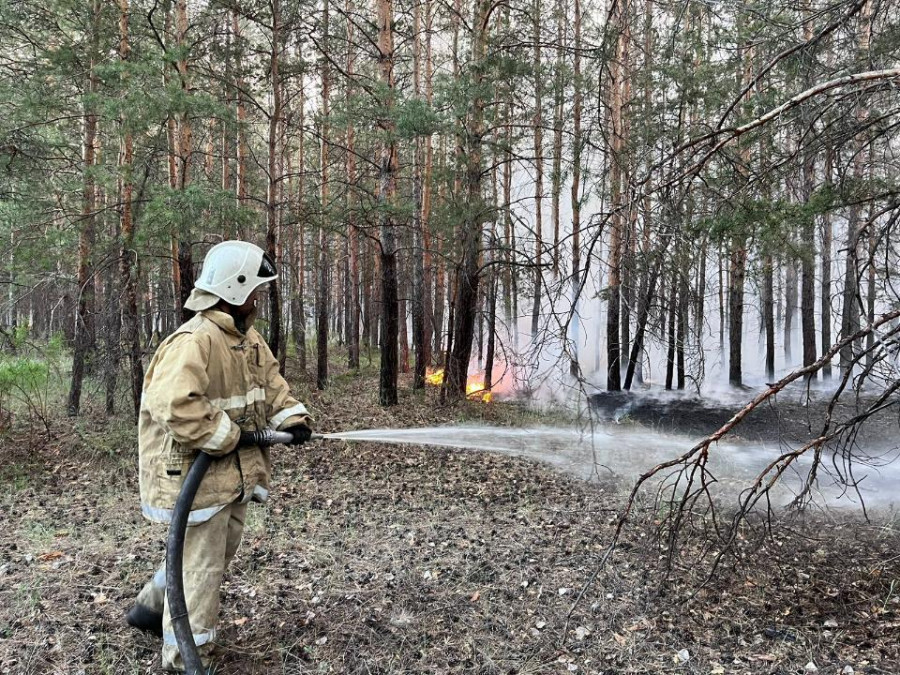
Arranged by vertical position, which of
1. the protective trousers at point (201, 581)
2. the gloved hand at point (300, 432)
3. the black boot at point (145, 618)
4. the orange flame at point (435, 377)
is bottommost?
the black boot at point (145, 618)

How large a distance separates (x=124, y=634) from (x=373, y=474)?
404cm

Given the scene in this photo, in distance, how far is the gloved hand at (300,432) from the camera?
3328 mm

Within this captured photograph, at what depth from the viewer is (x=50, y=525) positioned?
17.6ft

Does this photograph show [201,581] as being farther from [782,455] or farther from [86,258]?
[86,258]

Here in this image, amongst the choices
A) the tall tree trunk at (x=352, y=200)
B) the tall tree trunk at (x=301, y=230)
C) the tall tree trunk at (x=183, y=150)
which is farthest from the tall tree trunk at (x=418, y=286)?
the tall tree trunk at (x=183, y=150)

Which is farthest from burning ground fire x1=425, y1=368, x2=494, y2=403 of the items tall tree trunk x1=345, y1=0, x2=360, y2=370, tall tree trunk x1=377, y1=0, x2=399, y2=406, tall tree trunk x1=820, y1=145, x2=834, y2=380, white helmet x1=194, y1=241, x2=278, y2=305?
A: white helmet x1=194, y1=241, x2=278, y2=305

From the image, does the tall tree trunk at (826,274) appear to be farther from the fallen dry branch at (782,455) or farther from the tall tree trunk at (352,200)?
the tall tree trunk at (352,200)

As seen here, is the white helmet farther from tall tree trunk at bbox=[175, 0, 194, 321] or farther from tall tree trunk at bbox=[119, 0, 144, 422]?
tall tree trunk at bbox=[119, 0, 144, 422]

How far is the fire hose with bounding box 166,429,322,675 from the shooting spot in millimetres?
2820

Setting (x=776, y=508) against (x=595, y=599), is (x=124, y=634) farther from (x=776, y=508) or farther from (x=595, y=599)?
(x=776, y=508)

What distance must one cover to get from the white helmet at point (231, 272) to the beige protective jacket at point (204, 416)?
5.1 inches

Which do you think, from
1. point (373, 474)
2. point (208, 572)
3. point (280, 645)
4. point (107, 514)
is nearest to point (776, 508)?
point (373, 474)

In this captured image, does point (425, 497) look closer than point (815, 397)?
Yes

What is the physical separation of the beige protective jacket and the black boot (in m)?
0.74
